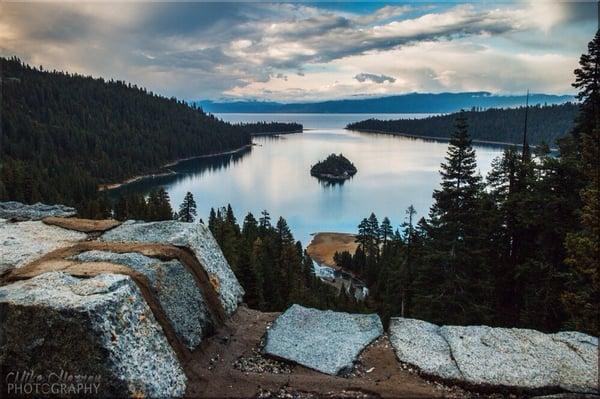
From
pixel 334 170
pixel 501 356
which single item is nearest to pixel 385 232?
pixel 501 356

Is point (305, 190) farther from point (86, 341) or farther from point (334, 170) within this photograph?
point (86, 341)

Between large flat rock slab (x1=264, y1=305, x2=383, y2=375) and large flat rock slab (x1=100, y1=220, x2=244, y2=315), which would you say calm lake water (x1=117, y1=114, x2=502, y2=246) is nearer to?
large flat rock slab (x1=100, y1=220, x2=244, y2=315)

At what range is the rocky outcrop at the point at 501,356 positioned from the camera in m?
8.20

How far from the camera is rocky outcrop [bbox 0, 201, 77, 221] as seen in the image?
13797mm

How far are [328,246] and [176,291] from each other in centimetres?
7499

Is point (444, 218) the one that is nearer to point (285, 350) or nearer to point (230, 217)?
point (285, 350)

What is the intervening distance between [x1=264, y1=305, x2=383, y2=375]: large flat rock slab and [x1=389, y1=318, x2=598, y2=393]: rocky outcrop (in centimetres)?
84

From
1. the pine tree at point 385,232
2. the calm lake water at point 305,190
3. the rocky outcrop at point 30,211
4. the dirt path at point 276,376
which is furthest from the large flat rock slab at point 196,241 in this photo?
the calm lake water at point 305,190

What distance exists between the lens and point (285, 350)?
9.17 m

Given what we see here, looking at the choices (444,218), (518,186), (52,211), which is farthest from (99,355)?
(518,186)

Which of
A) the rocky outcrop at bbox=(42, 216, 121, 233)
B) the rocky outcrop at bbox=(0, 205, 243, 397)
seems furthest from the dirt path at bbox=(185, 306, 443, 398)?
the rocky outcrop at bbox=(42, 216, 121, 233)

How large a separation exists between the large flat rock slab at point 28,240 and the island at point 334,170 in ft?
446

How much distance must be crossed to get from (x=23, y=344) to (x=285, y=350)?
5.06 meters

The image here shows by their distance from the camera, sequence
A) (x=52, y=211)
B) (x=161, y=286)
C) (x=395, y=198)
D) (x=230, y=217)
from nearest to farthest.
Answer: (x=161, y=286) < (x=52, y=211) < (x=230, y=217) < (x=395, y=198)
